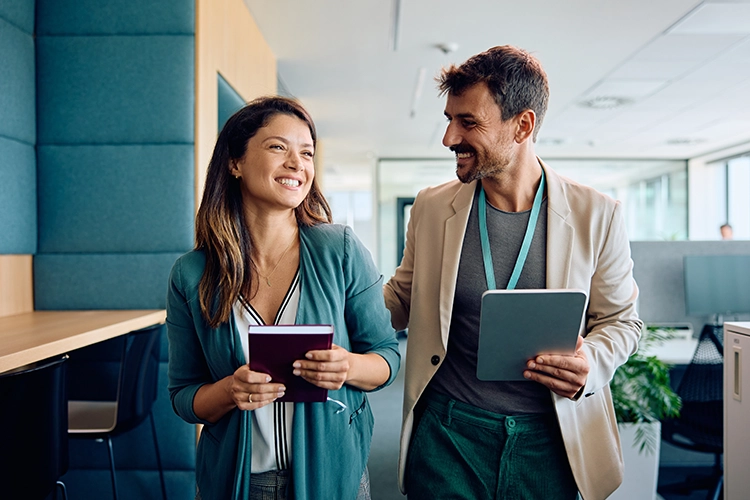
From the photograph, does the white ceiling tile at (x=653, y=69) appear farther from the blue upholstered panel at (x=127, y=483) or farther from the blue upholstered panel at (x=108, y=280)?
the blue upholstered panel at (x=127, y=483)

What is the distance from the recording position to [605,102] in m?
6.03

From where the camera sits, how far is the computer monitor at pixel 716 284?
3.25 m

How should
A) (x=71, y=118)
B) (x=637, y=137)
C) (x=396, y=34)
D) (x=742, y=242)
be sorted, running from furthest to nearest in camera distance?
(x=637, y=137) < (x=396, y=34) < (x=742, y=242) < (x=71, y=118)

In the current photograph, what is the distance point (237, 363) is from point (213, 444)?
189 mm

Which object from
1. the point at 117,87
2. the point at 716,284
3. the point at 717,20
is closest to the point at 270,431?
the point at 117,87

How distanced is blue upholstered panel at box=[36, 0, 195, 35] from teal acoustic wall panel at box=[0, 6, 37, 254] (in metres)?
0.16

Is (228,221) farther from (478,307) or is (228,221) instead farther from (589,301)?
(589,301)

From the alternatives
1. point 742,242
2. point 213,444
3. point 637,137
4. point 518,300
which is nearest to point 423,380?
point 518,300

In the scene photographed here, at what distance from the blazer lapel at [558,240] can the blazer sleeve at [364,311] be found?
0.41 metres

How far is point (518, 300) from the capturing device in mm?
1147

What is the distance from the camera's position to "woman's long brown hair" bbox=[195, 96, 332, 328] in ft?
3.90

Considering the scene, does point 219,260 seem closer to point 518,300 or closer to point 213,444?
point 213,444

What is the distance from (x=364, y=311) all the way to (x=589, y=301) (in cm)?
60

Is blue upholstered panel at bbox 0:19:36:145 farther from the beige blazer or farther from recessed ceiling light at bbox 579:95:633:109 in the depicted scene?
recessed ceiling light at bbox 579:95:633:109
